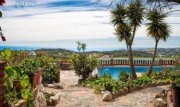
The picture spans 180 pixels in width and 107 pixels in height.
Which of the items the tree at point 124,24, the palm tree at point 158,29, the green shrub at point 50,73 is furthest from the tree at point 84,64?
the palm tree at point 158,29

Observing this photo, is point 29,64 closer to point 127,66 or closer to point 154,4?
point 154,4

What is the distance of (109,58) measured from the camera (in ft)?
95.2

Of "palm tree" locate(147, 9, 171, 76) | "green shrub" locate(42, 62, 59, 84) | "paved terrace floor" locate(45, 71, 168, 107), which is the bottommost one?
"paved terrace floor" locate(45, 71, 168, 107)

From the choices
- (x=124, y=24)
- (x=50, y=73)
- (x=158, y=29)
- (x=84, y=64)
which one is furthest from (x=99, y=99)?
(x=158, y=29)

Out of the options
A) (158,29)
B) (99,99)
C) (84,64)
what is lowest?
(99,99)

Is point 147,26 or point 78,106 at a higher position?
point 147,26

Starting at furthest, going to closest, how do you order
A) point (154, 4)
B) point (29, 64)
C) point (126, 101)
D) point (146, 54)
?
point (146, 54) < point (126, 101) < point (29, 64) < point (154, 4)

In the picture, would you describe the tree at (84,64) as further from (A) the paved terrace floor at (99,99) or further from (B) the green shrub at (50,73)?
(A) the paved terrace floor at (99,99)

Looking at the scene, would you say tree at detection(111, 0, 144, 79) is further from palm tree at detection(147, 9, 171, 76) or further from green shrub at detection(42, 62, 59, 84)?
green shrub at detection(42, 62, 59, 84)

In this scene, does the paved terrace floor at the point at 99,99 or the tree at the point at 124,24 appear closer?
the paved terrace floor at the point at 99,99

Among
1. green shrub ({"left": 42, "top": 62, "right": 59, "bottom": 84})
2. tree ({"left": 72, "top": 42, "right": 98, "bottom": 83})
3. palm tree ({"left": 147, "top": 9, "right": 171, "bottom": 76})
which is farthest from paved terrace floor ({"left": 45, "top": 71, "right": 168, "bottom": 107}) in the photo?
palm tree ({"left": 147, "top": 9, "right": 171, "bottom": 76})

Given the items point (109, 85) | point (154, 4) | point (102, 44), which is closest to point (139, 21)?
point (109, 85)

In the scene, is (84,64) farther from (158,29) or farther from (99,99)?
(99,99)

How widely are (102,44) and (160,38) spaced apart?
82.0 metres
